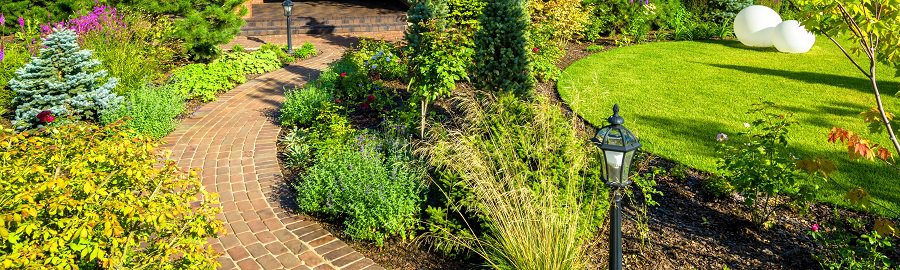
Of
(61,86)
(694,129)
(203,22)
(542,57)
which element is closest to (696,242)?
(694,129)

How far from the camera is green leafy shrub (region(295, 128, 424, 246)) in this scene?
5098 mm

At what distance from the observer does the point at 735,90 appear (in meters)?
9.79

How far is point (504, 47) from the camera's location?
7.90 meters

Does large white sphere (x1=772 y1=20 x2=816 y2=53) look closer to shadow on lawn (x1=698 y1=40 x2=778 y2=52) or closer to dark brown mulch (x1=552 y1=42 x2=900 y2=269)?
shadow on lawn (x1=698 y1=40 x2=778 y2=52)

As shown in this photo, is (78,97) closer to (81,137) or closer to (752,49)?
(81,137)

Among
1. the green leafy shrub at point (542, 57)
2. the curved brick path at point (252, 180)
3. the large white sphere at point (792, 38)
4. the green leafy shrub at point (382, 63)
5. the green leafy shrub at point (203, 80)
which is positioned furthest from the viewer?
the large white sphere at point (792, 38)

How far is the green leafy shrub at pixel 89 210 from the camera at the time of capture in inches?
118

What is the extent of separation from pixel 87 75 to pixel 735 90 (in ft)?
30.2

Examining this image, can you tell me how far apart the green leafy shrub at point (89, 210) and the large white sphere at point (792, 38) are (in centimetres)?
1203

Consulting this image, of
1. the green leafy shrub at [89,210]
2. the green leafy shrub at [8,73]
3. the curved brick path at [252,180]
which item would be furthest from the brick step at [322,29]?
the green leafy shrub at [89,210]

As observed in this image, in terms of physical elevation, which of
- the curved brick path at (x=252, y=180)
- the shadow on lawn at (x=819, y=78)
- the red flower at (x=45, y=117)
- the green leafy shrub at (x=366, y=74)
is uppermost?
the shadow on lawn at (x=819, y=78)

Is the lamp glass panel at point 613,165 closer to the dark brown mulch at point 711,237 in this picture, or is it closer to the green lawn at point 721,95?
the dark brown mulch at point 711,237

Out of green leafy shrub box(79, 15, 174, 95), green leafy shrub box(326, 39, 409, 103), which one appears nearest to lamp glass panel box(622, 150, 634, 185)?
green leafy shrub box(326, 39, 409, 103)

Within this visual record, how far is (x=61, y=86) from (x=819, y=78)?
11.4 m
